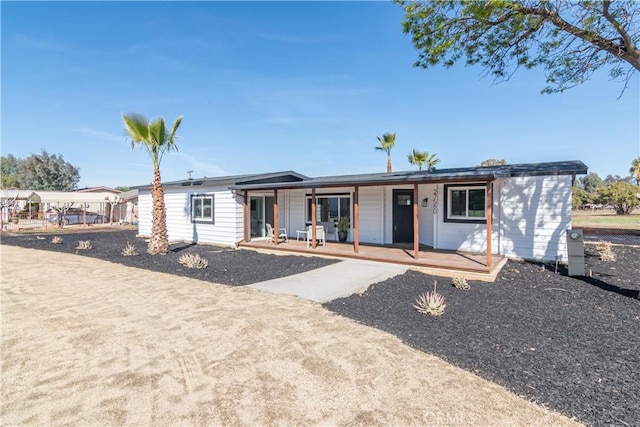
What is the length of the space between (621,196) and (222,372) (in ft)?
121

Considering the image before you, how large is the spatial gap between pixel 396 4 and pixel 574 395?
8.47 m

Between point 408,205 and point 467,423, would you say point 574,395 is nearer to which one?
point 467,423

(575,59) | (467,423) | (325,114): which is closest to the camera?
(467,423)

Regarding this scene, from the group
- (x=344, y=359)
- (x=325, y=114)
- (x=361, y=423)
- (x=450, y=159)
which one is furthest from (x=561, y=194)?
(x=450, y=159)

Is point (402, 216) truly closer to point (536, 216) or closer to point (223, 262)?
point (536, 216)

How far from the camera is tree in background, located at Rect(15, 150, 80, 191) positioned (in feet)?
153

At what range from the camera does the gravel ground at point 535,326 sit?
2.96m

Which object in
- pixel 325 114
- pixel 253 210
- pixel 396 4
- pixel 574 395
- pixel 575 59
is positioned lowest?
pixel 574 395

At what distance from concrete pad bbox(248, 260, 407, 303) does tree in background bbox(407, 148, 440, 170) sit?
17.2m

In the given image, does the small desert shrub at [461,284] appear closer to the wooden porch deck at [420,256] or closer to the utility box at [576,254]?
the wooden porch deck at [420,256]

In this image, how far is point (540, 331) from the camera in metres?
4.37

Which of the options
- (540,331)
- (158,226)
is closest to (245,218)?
(158,226)

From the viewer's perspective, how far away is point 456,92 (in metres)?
13.8

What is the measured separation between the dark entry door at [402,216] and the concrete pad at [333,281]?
3.33 meters
